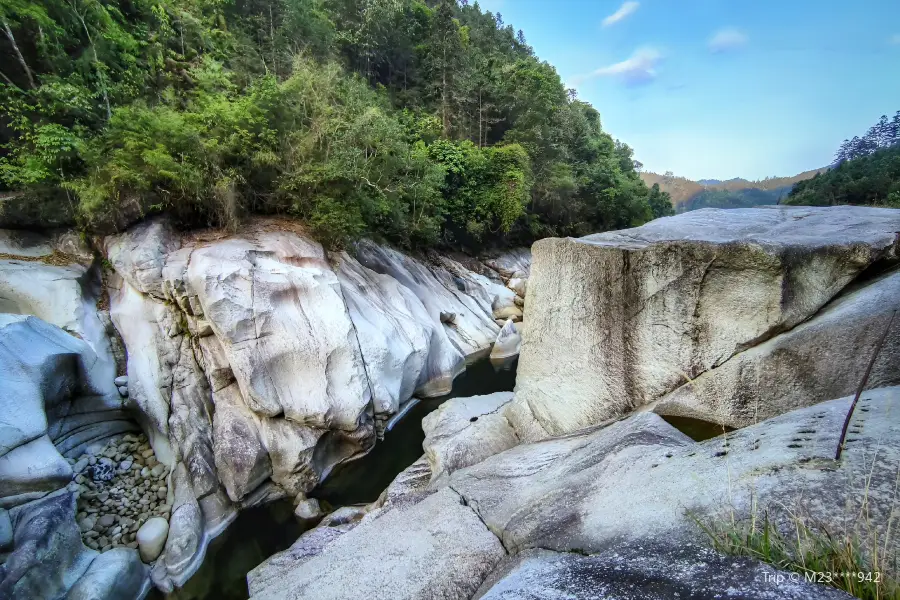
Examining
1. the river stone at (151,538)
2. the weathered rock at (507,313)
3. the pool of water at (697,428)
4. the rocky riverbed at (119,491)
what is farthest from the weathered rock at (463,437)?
the weathered rock at (507,313)

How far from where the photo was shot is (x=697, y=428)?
13.5 ft

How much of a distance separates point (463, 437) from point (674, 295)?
3.46 metres

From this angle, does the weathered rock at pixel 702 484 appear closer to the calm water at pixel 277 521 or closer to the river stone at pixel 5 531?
the calm water at pixel 277 521

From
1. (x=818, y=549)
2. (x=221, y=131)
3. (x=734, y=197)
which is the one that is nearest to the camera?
(x=818, y=549)

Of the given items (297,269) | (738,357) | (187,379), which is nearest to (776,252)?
(738,357)

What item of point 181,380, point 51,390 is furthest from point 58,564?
point 181,380

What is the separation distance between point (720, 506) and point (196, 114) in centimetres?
1089

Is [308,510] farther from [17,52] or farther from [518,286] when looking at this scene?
[518,286]

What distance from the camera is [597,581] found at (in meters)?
1.75

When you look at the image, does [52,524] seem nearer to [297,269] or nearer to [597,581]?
[297,269]

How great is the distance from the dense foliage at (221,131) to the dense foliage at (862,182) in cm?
1859

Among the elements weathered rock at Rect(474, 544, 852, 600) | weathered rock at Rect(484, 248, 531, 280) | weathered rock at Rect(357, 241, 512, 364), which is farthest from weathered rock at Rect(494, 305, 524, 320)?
weathered rock at Rect(474, 544, 852, 600)

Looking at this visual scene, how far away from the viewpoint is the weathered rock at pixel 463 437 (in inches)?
213

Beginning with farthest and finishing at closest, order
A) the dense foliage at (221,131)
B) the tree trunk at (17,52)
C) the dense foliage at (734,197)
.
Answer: the dense foliage at (734,197)
the tree trunk at (17,52)
the dense foliage at (221,131)
